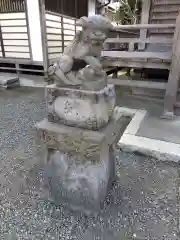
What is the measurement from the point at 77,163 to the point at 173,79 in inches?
107

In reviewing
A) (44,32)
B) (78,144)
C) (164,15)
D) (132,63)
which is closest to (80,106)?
(78,144)

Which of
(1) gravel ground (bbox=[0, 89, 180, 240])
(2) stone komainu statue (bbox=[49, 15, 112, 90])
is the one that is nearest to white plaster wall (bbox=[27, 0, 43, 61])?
(1) gravel ground (bbox=[0, 89, 180, 240])

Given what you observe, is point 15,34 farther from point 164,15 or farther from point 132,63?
point 164,15

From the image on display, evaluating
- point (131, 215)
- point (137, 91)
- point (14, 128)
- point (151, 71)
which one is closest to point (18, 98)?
point (14, 128)

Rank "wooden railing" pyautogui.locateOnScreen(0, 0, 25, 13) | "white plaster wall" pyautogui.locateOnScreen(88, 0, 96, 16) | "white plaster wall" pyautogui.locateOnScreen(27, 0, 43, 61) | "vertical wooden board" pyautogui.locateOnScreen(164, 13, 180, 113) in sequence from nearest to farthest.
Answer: "vertical wooden board" pyautogui.locateOnScreen(164, 13, 180, 113) → "white plaster wall" pyautogui.locateOnScreen(27, 0, 43, 61) → "wooden railing" pyautogui.locateOnScreen(0, 0, 25, 13) → "white plaster wall" pyautogui.locateOnScreen(88, 0, 96, 16)

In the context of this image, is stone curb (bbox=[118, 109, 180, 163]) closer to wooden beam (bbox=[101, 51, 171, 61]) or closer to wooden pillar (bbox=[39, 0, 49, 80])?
wooden beam (bbox=[101, 51, 171, 61])

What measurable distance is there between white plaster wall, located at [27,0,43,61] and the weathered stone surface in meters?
4.70

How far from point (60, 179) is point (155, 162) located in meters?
1.38

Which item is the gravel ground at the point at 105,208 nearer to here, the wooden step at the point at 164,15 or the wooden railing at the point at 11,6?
the wooden step at the point at 164,15

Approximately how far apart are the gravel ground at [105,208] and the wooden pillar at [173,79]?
1.49m

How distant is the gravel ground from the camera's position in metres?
1.64

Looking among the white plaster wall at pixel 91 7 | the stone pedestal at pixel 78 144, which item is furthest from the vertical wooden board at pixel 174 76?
the white plaster wall at pixel 91 7

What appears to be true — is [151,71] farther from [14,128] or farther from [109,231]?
[109,231]

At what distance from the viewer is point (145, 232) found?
1.64 meters
